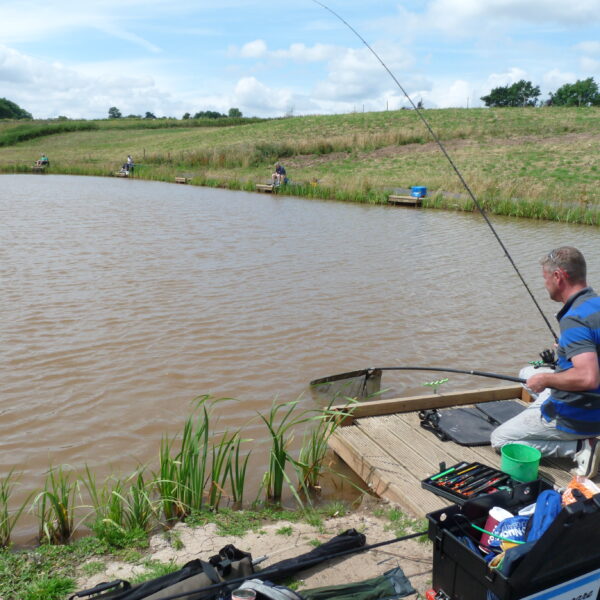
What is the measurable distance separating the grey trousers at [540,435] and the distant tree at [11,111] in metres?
128

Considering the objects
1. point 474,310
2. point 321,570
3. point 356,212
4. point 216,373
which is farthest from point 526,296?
point 356,212

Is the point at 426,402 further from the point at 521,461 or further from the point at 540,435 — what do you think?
the point at 521,461

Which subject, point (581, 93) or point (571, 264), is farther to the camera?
point (581, 93)

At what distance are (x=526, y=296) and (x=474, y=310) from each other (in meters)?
1.37

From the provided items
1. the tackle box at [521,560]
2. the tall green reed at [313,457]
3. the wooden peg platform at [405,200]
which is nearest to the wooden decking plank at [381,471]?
the tall green reed at [313,457]

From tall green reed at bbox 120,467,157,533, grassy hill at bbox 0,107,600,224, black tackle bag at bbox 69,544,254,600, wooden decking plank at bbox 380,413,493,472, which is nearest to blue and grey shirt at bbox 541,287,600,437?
wooden decking plank at bbox 380,413,493,472

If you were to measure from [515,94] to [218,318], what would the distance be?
10827cm

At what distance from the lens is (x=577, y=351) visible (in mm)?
3143

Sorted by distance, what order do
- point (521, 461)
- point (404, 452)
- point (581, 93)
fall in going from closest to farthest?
point (521, 461)
point (404, 452)
point (581, 93)

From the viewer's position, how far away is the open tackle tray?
11.2ft

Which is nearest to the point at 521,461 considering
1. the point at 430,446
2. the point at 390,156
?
the point at 430,446

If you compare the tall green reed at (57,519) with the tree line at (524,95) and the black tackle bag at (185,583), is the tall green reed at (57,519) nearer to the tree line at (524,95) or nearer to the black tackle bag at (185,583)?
the black tackle bag at (185,583)

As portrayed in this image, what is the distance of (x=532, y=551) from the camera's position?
2.10 m

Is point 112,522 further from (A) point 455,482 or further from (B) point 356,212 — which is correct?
(B) point 356,212
